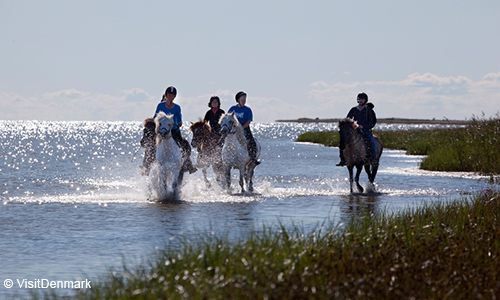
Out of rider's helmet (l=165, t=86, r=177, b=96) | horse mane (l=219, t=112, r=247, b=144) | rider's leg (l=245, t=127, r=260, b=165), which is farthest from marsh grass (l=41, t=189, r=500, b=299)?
rider's leg (l=245, t=127, r=260, b=165)

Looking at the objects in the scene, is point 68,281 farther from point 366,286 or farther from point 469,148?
point 469,148

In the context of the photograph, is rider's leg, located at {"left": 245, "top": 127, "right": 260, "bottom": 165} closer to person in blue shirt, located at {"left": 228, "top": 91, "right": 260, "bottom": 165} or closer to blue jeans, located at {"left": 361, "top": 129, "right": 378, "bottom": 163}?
person in blue shirt, located at {"left": 228, "top": 91, "right": 260, "bottom": 165}

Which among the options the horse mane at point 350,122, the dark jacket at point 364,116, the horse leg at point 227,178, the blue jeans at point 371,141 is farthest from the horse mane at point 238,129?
the blue jeans at point 371,141

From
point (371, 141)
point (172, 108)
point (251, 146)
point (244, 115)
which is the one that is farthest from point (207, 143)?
point (371, 141)

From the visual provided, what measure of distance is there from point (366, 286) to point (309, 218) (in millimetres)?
8390

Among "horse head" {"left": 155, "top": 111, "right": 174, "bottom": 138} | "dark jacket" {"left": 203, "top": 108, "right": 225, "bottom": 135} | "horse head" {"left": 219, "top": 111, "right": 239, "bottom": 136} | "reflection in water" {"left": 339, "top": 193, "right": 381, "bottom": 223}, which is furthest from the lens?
"dark jacket" {"left": 203, "top": 108, "right": 225, "bottom": 135}

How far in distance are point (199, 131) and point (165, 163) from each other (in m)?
3.52

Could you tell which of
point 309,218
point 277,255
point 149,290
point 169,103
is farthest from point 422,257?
point 169,103

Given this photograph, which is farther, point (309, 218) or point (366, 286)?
point (309, 218)

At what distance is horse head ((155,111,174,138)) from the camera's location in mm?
17094

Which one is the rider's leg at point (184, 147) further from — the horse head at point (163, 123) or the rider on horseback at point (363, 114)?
the rider on horseback at point (363, 114)

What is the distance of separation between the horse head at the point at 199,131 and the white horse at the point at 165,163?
8.00ft

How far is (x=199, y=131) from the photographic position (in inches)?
827

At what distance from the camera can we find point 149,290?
22.5 feet
